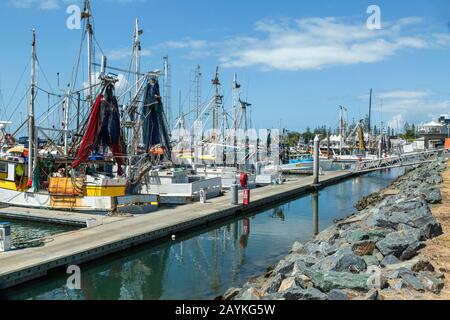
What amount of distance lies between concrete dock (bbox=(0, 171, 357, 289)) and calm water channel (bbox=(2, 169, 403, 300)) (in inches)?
15.7

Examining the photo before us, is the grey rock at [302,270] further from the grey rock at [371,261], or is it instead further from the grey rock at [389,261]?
the grey rock at [389,261]

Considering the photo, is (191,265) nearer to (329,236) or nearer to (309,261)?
(329,236)

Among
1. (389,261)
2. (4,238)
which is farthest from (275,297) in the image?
(4,238)

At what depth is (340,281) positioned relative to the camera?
11094mm

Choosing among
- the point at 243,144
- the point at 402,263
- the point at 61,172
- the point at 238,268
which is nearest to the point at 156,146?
the point at 61,172

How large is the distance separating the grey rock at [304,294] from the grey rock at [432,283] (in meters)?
2.39

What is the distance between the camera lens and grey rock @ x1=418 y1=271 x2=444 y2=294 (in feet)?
35.2

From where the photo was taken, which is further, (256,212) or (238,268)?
(256,212)

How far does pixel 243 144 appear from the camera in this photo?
2410 inches

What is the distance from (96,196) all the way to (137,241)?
7.78 meters

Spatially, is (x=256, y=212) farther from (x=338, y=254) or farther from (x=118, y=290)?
(x=338, y=254)

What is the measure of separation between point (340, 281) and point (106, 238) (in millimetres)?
12735

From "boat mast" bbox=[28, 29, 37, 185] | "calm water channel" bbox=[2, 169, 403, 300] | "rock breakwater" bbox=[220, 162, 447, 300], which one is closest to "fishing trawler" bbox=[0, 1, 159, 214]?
"boat mast" bbox=[28, 29, 37, 185]
